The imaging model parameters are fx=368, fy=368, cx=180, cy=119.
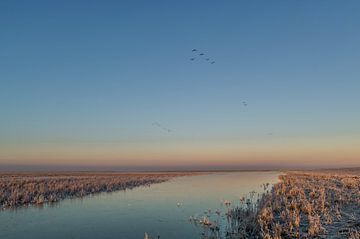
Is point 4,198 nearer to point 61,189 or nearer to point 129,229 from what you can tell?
point 61,189

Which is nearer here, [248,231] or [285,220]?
[248,231]

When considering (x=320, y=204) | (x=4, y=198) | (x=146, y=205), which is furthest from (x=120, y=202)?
(x=320, y=204)

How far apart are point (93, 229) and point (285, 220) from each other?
895 cm

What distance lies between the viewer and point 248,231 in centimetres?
1480

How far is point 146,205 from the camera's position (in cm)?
2686

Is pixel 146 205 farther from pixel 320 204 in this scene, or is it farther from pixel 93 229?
pixel 320 204

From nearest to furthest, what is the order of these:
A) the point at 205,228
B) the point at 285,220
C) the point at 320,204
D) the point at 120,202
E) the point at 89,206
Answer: the point at 285,220 → the point at 205,228 → the point at 320,204 → the point at 89,206 → the point at 120,202

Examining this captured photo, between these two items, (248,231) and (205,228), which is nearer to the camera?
(248,231)

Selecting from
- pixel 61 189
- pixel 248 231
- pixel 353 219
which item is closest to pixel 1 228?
pixel 248 231

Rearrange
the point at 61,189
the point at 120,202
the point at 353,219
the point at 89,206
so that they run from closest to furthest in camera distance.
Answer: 1. the point at 353,219
2. the point at 89,206
3. the point at 120,202
4. the point at 61,189

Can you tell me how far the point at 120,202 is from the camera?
29.0m

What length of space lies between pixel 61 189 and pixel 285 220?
2597cm

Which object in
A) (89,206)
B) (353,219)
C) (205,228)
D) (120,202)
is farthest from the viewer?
Answer: (120,202)

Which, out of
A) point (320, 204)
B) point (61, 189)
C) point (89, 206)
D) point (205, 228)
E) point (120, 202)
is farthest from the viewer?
point (61, 189)
